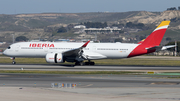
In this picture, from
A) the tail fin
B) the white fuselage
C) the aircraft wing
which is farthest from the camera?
the white fuselage

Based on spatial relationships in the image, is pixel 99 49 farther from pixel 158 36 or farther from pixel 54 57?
pixel 158 36

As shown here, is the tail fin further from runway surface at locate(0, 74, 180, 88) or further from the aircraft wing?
runway surface at locate(0, 74, 180, 88)

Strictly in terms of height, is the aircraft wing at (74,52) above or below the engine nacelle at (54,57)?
above

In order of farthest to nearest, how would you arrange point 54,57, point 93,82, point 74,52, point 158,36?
point 158,36
point 74,52
point 54,57
point 93,82

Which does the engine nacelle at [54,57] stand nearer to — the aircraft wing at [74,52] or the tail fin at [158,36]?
the aircraft wing at [74,52]

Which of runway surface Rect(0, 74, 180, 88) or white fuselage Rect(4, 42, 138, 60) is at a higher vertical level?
white fuselage Rect(4, 42, 138, 60)

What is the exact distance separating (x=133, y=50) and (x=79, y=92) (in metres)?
31.8

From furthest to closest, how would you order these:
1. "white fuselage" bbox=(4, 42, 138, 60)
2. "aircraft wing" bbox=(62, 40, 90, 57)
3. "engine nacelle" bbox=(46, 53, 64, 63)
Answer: "white fuselage" bbox=(4, 42, 138, 60), "aircraft wing" bbox=(62, 40, 90, 57), "engine nacelle" bbox=(46, 53, 64, 63)

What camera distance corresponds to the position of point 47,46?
5338cm

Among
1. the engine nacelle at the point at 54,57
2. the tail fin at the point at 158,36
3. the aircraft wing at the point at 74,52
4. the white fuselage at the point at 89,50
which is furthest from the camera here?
the white fuselage at the point at 89,50

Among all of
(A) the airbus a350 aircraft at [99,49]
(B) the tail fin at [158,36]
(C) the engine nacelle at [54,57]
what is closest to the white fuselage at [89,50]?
(A) the airbus a350 aircraft at [99,49]

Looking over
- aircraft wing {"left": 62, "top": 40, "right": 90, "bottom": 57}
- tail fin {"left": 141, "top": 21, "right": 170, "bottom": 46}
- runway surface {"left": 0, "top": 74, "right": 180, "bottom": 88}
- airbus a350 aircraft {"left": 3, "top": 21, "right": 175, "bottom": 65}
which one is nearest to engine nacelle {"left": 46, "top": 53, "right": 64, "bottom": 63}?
aircraft wing {"left": 62, "top": 40, "right": 90, "bottom": 57}

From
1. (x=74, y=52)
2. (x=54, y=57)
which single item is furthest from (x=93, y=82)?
(x=74, y=52)

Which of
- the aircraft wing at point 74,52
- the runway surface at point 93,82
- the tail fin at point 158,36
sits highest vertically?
the tail fin at point 158,36
